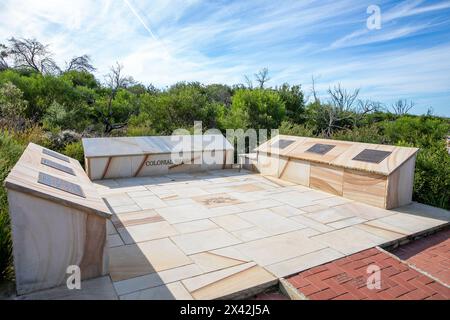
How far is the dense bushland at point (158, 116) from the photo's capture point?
17.8 ft

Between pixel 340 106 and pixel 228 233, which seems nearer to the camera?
pixel 228 233

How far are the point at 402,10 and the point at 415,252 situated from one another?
4515 millimetres

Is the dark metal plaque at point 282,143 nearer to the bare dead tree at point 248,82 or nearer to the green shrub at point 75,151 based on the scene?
the green shrub at point 75,151

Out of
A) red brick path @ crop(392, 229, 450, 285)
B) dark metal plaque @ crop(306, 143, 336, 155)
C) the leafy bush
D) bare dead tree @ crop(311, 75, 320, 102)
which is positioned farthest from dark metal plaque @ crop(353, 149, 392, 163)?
bare dead tree @ crop(311, 75, 320, 102)

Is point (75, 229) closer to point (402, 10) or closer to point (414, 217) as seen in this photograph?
point (414, 217)

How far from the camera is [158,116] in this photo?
11.2 metres

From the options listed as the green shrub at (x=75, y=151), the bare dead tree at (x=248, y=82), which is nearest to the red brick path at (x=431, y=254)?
the green shrub at (x=75, y=151)

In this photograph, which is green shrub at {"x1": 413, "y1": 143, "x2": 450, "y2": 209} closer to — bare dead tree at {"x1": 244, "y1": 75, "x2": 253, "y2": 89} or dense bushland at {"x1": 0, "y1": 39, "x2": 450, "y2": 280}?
dense bushland at {"x1": 0, "y1": 39, "x2": 450, "y2": 280}

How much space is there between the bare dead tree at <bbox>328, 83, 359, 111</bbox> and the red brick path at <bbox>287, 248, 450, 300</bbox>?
46.8 ft

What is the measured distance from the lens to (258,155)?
7754 millimetres

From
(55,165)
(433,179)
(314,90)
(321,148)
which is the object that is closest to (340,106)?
(314,90)

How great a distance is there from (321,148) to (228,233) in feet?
11.1

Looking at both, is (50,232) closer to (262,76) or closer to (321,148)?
(321,148)
